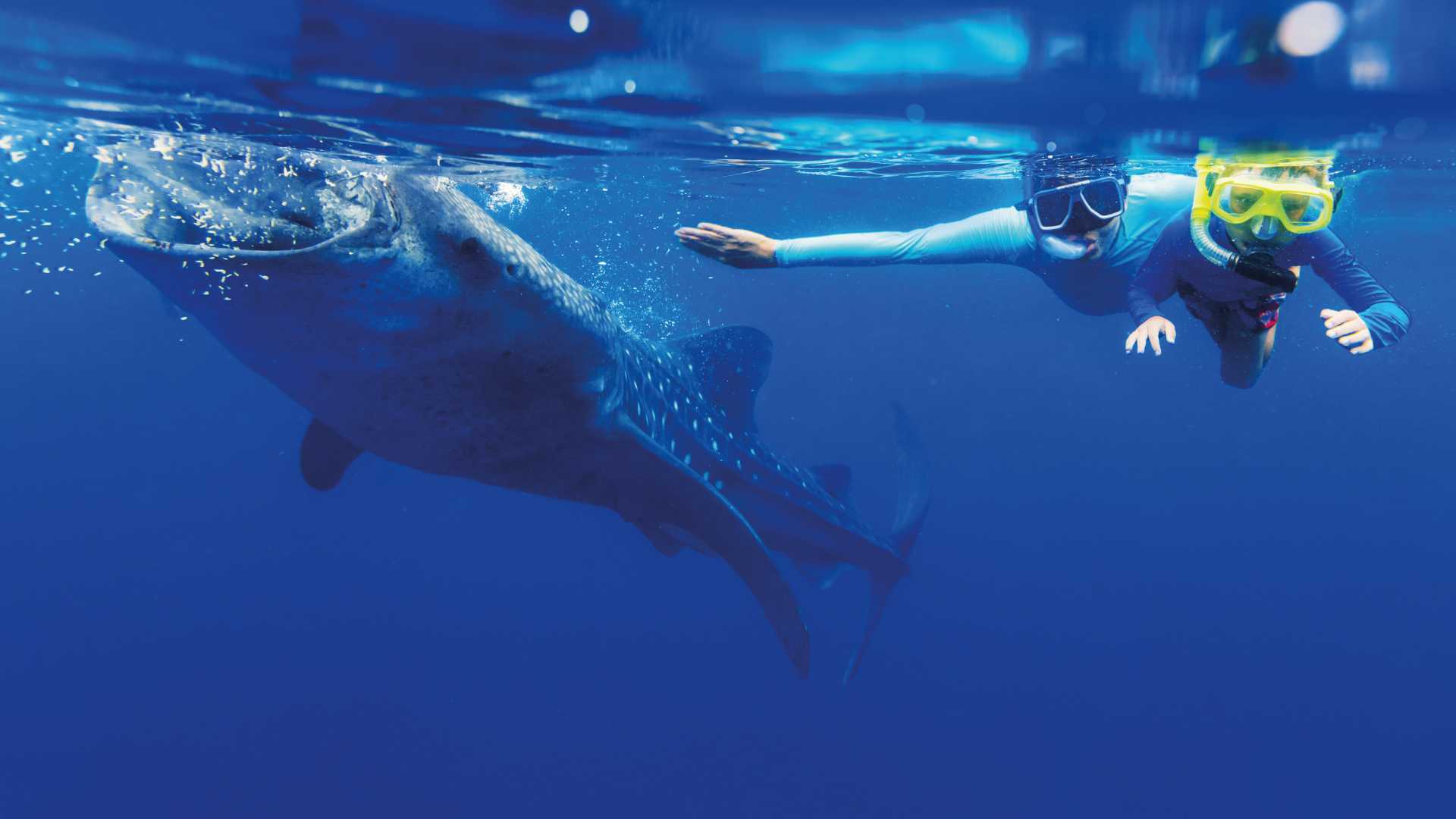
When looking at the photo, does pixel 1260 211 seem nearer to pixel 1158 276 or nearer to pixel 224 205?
pixel 1158 276

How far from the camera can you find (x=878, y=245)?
20.7 feet

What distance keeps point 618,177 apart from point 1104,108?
9844 mm

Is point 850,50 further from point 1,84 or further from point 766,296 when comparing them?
point 766,296

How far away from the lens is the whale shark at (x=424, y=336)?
3240 mm

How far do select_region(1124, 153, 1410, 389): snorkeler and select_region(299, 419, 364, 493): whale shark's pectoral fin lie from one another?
596cm

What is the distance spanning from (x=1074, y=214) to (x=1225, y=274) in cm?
118

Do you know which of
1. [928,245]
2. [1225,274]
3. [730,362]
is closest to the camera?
[1225,274]

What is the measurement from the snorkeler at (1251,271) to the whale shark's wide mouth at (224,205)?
186 inches

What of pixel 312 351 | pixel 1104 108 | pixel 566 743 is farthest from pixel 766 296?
pixel 312 351

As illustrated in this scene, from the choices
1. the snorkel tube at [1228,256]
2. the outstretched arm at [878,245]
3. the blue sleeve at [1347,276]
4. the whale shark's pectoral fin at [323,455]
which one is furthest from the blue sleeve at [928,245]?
the whale shark's pectoral fin at [323,455]

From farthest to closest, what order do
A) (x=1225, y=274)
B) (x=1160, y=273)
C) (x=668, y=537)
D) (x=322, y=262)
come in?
(x=668, y=537) → (x=1160, y=273) → (x=1225, y=274) → (x=322, y=262)

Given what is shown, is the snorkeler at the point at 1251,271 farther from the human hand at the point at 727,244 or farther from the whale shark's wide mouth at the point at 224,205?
the whale shark's wide mouth at the point at 224,205

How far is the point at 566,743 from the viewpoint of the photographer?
1886cm

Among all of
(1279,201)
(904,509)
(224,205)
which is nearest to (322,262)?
(224,205)
